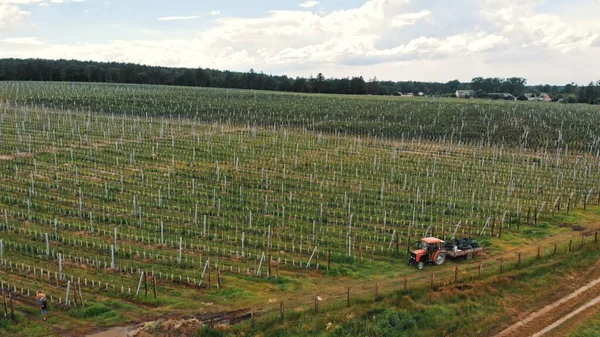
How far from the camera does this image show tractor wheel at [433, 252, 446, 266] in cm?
1994

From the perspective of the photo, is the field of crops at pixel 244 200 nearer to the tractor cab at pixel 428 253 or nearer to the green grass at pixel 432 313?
the tractor cab at pixel 428 253

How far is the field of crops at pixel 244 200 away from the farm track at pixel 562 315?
4918mm

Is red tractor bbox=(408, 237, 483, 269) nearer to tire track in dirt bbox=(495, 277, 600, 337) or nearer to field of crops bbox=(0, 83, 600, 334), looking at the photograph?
field of crops bbox=(0, 83, 600, 334)

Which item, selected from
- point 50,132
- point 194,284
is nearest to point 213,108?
point 50,132

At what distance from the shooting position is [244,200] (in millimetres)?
28203

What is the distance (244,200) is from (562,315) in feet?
55.0

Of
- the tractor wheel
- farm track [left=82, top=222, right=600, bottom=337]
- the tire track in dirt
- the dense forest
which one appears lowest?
the tire track in dirt

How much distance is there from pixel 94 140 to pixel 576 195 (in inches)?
1499

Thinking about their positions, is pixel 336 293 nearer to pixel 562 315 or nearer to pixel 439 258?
pixel 439 258

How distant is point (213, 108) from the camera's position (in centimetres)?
7975

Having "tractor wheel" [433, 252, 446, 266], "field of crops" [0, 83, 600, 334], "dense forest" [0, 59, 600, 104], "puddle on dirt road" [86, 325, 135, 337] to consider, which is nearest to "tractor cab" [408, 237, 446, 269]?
"tractor wheel" [433, 252, 446, 266]

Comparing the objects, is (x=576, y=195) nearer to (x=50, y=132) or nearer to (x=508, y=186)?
(x=508, y=186)

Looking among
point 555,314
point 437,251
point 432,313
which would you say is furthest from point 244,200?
point 555,314

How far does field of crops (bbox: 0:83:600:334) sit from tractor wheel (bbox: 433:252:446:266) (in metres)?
1.46
